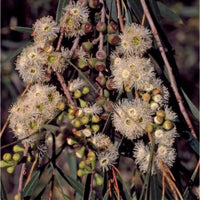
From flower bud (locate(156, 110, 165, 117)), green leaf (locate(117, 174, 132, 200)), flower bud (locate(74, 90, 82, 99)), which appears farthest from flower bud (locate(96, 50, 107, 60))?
green leaf (locate(117, 174, 132, 200))

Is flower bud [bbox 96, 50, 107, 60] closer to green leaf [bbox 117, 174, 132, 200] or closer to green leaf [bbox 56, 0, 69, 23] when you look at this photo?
green leaf [bbox 56, 0, 69, 23]

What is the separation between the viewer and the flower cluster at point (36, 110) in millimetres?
1223

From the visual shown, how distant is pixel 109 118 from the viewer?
4.13 ft

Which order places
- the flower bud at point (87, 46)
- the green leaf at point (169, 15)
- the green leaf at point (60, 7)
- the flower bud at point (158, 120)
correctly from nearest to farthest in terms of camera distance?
the flower bud at point (158, 120)
the flower bud at point (87, 46)
the green leaf at point (60, 7)
the green leaf at point (169, 15)

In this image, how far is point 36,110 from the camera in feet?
4.01

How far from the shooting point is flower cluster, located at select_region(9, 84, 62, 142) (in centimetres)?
122

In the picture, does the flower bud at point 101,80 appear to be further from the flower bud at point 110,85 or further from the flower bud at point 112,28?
the flower bud at point 112,28

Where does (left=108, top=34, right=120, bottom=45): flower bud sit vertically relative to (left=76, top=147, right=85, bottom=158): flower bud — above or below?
above

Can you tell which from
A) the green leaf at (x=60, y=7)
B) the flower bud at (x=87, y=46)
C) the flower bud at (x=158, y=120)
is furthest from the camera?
the green leaf at (x=60, y=7)

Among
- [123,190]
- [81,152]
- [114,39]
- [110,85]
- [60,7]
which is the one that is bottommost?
[123,190]

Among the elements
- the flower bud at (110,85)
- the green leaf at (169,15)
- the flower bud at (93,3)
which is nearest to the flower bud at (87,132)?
the flower bud at (110,85)

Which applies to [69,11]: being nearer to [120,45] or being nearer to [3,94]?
[120,45]

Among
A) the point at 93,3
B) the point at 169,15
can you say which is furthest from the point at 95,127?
the point at 169,15

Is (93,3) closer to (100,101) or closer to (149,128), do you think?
(100,101)
